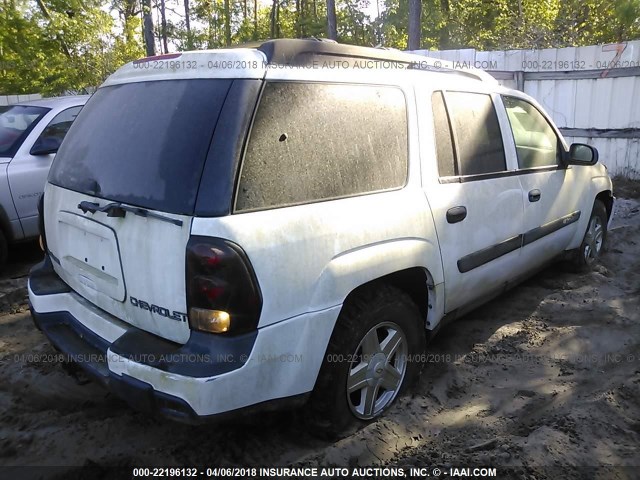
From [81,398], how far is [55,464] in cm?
58

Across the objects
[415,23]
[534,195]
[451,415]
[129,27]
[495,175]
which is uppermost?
[129,27]

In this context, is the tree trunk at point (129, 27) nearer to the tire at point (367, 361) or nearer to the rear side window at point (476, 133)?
the rear side window at point (476, 133)

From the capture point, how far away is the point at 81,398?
2928 mm

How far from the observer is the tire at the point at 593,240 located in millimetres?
4734

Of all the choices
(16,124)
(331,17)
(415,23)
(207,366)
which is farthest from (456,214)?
(331,17)

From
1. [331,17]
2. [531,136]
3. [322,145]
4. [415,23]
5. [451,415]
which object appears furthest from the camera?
[331,17]

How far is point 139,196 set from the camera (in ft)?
7.16

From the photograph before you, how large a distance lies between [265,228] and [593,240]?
4048mm

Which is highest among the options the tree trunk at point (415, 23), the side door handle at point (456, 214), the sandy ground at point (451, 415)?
the tree trunk at point (415, 23)

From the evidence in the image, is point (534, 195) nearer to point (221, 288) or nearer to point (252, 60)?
point (252, 60)

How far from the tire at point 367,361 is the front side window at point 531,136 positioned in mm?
1627

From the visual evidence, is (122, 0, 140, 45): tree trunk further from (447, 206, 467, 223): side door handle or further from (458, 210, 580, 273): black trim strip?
(447, 206, 467, 223): side door handle

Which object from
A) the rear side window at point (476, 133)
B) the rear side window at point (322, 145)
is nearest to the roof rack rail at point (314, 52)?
the rear side window at point (322, 145)

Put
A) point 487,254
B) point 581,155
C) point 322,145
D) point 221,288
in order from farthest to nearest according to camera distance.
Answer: point 581,155 → point 487,254 → point 322,145 → point 221,288
